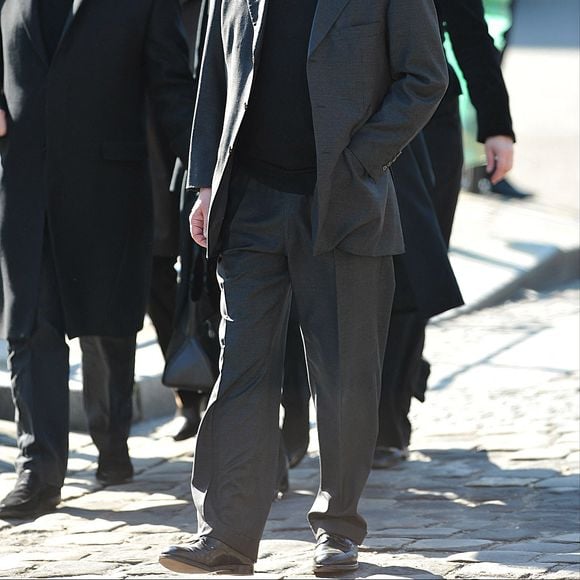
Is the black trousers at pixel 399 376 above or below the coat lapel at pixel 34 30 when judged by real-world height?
below

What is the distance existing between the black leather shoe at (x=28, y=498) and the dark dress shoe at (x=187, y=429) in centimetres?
97

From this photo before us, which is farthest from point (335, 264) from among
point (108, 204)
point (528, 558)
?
point (108, 204)

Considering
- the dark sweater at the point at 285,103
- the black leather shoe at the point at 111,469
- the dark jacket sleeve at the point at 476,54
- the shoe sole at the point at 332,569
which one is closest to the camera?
the dark sweater at the point at 285,103

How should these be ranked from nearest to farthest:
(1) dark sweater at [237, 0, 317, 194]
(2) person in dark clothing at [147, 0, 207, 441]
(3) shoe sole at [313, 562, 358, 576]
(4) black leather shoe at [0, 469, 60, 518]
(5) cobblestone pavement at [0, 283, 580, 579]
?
(1) dark sweater at [237, 0, 317, 194]
(3) shoe sole at [313, 562, 358, 576]
(5) cobblestone pavement at [0, 283, 580, 579]
(4) black leather shoe at [0, 469, 60, 518]
(2) person in dark clothing at [147, 0, 207, 441]

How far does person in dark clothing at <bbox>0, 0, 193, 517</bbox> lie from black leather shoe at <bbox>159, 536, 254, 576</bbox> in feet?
4.09

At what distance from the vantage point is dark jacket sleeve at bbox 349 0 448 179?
4.34 metres

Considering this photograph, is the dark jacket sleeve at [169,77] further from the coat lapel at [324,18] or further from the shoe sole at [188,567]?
the shoe sole at [188,567]

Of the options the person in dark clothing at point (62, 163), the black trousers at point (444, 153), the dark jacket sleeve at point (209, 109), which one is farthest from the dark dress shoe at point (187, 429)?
the dark jacket sleeve at point (209, 109)

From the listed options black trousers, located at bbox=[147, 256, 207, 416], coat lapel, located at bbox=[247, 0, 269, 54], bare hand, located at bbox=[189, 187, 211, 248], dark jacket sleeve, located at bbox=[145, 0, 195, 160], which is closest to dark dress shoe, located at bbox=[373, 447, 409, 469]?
black trousers, located at bbox=[147, 256, 207, 416]

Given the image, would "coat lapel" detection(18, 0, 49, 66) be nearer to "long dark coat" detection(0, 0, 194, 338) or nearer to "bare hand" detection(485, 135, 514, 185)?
"long dark coat" detection(0, 0, 194, 338)

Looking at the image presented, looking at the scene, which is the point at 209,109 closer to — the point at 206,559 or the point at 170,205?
the point at 206,559

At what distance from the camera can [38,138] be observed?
5.57m

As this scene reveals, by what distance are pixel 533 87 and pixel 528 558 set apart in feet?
57.5

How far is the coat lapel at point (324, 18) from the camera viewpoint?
432cm
